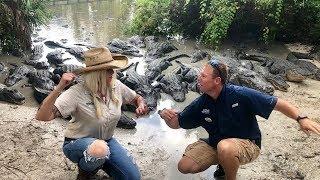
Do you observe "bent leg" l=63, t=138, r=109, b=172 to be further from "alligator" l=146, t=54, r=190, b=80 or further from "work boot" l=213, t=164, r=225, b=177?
"alligator" l=146, t=54, r=190, b=80

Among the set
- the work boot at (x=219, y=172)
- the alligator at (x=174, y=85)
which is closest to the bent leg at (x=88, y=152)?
the work boot at (x=219, y=172)

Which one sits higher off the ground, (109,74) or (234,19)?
(109,74)

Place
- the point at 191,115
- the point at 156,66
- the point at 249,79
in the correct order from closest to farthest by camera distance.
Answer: the point at 191,115
the point at 249,79
the point at 156,66

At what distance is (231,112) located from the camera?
4246mm

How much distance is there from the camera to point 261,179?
489cm

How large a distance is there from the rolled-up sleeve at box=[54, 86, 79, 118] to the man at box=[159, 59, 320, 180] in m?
1.26

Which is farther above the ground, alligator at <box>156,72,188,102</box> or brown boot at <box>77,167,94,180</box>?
brown boot at <box>77,167,94,180</box>

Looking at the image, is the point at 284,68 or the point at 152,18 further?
the point at 152,18

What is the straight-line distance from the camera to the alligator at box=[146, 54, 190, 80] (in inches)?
327

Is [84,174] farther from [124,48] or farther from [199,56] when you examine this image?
[124,48]

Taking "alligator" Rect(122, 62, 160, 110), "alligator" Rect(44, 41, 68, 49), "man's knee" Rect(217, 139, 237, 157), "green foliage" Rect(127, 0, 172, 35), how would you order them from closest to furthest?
"man's knee" Rect(217, 139, 237, 157) < "alligator" Rect(122, 62, 160, 110) < "alligator" Rect(44, 41, 68, 49) < "green foliage" Rect(127, 0, 172, 35)

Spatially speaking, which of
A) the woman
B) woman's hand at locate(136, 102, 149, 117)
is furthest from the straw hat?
woman's hand at locate(136, 102, 149, 117)

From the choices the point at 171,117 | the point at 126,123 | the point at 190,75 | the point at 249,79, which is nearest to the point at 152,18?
the point at 190,75

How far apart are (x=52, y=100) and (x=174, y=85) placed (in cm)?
404
